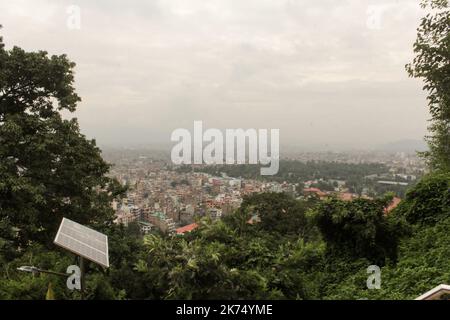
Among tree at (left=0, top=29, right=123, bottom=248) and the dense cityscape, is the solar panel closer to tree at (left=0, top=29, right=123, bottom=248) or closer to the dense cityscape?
tree at (left=0, top=29, right=123, bottom=248)

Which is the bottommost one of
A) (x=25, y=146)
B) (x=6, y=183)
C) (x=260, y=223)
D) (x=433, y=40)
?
(x=260, y=223)

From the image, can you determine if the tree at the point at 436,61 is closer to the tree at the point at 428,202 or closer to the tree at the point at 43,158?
the tree at the point at 428,202

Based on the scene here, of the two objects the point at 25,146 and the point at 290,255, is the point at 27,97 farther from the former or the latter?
the point at 290,255

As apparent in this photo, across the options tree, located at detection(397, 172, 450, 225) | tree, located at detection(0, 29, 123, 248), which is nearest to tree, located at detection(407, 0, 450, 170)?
tree, located at detection(397, 172, 450, 225)

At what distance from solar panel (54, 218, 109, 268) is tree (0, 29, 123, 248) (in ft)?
13.7

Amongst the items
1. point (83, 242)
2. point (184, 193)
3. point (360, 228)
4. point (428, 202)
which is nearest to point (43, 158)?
point (83, 242)

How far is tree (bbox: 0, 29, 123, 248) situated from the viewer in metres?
8.14

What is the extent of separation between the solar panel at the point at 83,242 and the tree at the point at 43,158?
418 cm

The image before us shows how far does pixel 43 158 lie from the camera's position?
8750mm

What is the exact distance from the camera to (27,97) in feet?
32.1

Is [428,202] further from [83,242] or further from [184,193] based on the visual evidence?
[184,193]
